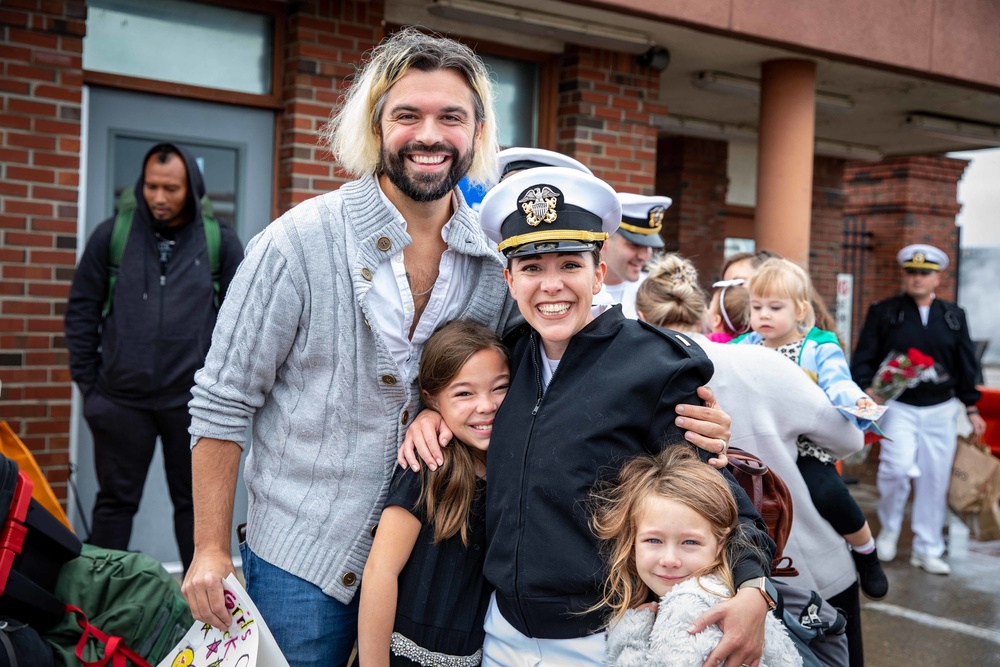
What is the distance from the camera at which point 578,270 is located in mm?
2123

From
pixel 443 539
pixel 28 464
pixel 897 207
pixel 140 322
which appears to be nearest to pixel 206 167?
pixel 140 322

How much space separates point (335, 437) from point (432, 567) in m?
0.38

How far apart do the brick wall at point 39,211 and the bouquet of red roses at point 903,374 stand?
15.8ft

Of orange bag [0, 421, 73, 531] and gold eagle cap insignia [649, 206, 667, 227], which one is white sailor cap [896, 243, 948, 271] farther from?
orange bag [0, 421, 73, 531]

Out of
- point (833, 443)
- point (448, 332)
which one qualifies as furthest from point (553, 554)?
point (833, 443)

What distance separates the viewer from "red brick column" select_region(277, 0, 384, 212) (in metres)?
5.25

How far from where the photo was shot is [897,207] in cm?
1189

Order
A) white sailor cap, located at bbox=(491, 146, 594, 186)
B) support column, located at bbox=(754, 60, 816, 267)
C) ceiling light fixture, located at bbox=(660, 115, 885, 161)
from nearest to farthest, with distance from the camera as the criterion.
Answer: white sailor cap, located at bbox=(491, 146, 594, 186), support column, located at bbox=(754, 60, 816, 267), ceiling light fixture, located at bbox=(660, 115, 885, 161)

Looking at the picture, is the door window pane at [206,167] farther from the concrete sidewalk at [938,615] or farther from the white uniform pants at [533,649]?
the concrete sidewalk at [938,615]

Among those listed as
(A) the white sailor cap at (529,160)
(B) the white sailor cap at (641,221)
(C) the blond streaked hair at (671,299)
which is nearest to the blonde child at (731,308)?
(B) the white sailor cap at (641,221)

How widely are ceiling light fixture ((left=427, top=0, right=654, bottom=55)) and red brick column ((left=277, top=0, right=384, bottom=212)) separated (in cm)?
52

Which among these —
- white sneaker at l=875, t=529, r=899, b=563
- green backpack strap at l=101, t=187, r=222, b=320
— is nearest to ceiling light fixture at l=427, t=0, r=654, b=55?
green backpack strap at l=101, t=187, r=222, b=320

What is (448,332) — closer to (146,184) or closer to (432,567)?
(432,567)

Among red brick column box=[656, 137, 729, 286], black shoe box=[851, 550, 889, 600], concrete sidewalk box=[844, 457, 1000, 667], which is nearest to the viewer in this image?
black shoe box=[851, 550, 889, 600]
